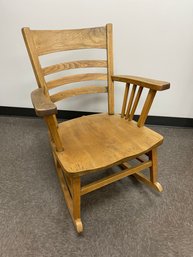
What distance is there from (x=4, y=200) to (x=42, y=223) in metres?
0.28

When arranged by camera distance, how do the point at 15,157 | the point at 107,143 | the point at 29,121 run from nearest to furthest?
1. the point at 107,143
2. the point at 15,157
3. the point at 29,121

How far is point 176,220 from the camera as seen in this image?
0.96m

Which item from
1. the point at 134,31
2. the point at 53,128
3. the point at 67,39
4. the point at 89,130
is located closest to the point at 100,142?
the point at 89,130

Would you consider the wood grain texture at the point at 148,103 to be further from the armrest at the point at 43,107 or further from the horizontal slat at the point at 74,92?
the armrest at the point at 43,107

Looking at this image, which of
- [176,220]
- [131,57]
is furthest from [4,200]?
[131,57]

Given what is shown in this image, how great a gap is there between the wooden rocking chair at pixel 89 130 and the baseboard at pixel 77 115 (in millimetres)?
726

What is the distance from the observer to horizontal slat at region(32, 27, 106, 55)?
36.7 inches

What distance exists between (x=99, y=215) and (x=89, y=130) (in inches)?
17.3

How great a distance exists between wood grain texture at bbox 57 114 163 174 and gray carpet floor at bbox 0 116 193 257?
1.28 feet

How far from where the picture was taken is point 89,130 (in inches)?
38.0

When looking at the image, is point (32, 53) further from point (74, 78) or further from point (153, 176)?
point (153, 176)

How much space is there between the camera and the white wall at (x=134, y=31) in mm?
1325

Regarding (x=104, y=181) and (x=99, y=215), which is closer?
(x=104, y=181)

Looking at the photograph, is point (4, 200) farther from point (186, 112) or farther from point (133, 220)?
point (186, 112)
